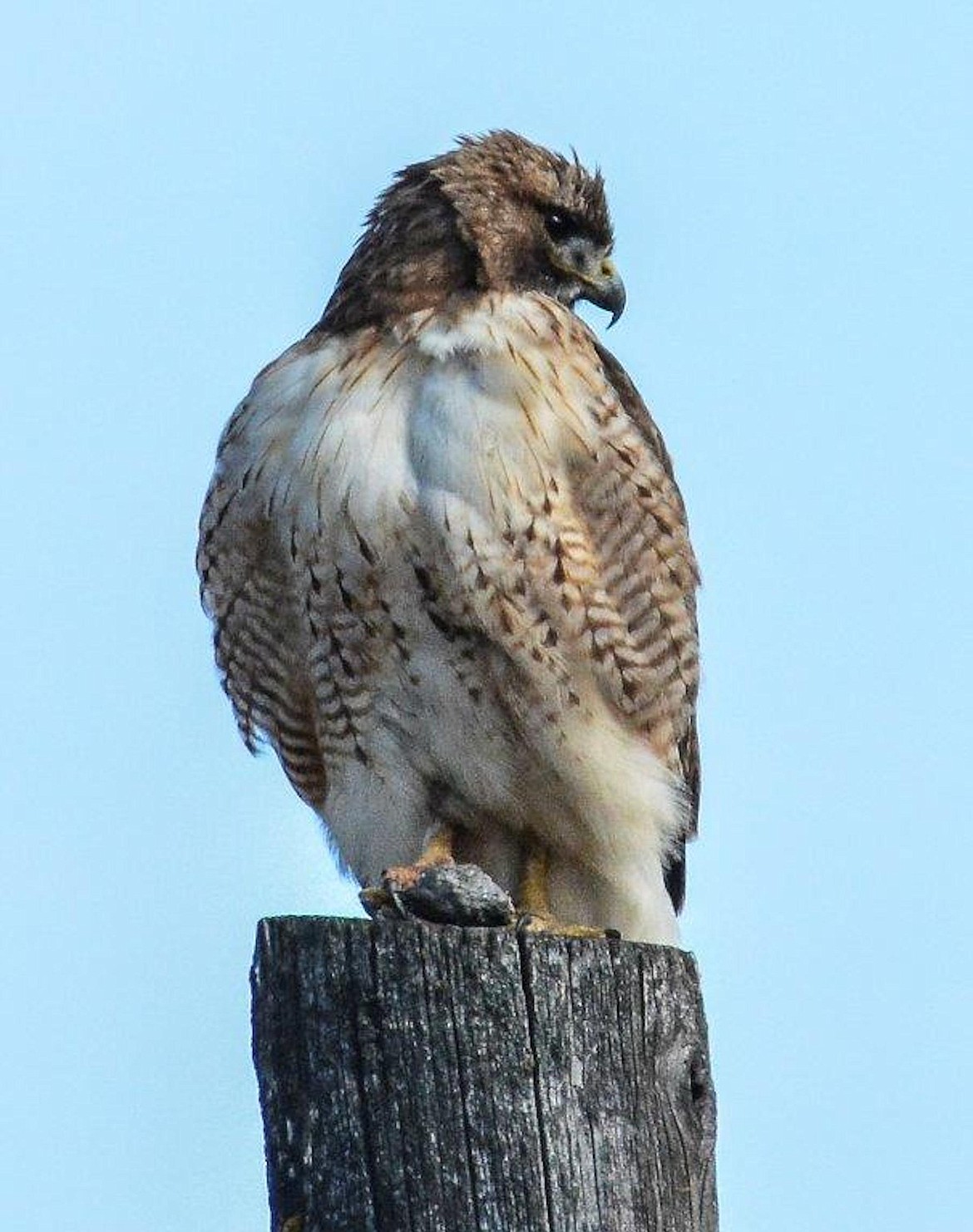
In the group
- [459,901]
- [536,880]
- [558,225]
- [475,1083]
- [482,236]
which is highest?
[558,225]

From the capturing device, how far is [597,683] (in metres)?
5.26

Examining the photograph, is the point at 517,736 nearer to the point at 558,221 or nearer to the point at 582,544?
the point at 582,544

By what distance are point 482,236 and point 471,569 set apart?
1013 mm

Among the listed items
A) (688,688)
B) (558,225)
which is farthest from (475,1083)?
(558,225)

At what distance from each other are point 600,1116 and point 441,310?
2726 millimetres

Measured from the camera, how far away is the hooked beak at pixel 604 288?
5.83 meters

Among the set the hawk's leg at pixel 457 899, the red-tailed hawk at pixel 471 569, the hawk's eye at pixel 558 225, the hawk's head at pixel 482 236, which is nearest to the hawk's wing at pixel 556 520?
the red-tailed hawk at pixel 471 569

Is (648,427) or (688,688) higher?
(648,427)

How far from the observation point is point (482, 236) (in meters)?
5.56

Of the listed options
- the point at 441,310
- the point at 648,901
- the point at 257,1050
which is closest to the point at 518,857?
the point at 648,901

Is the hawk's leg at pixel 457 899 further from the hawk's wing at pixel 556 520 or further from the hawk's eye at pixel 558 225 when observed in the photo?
the hawk's eye at pixel 558 225

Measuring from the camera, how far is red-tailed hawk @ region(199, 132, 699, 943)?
5.06 meters

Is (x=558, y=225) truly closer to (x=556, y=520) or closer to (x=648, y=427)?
(x=648, y=427)

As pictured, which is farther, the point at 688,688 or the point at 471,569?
the point at 688,688
